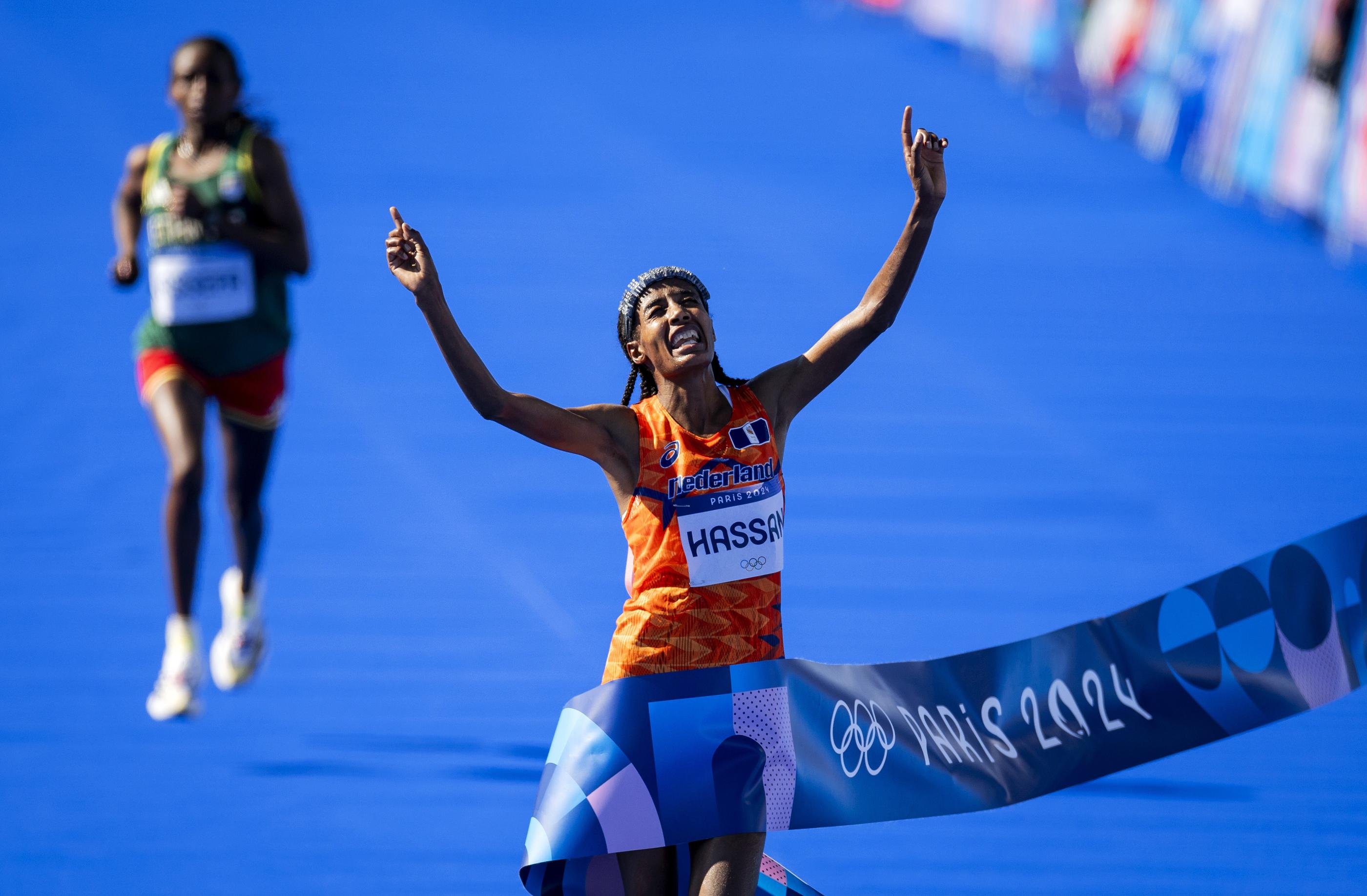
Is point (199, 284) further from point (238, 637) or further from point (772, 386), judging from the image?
point (772, 386)

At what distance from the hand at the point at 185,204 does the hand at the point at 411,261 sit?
7.20ft

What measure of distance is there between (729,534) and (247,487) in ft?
9.79

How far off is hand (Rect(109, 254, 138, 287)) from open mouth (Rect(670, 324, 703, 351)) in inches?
105

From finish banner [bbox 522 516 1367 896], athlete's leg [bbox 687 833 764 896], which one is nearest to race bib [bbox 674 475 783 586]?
finish banner [bbox 522 516 1367 896]

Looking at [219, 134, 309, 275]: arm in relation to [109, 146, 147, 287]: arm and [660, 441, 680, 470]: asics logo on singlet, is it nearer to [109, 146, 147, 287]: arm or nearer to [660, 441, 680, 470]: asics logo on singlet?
[109, 146, 147, 287]: arm

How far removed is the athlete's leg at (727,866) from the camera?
3.49m

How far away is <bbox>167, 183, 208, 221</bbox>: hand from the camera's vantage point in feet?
18.5

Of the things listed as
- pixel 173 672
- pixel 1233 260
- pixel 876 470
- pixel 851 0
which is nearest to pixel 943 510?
pixel 876 470

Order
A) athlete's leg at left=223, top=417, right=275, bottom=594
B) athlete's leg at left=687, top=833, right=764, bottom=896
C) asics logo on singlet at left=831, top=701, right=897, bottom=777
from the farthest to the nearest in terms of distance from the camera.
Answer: athlete's leg at left=223, top=417, right=275, bottom=594 < asics logo on singlet at left=831, top=701, right=897, bottom=777 < athlete's leg at left=687, top=833, right=764, bottom=896

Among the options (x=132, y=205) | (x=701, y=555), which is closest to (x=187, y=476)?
(x=132, y=205)

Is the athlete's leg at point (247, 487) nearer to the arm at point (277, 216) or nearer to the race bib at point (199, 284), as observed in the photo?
the race bib at point (199, 284)

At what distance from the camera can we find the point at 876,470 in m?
8.36

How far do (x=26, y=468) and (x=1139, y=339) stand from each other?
6.44 m

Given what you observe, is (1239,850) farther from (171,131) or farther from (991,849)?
(171,131)
